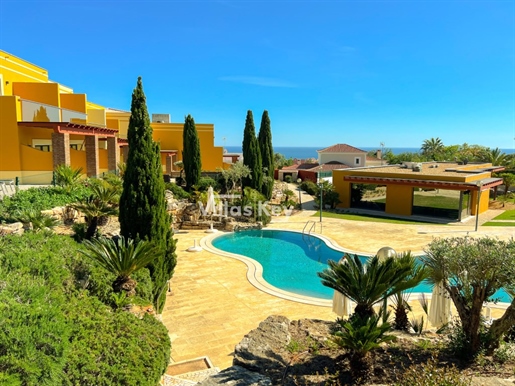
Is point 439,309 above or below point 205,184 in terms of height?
below

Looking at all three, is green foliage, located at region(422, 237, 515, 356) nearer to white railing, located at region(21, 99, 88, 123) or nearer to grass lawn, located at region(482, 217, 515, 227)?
grass lawn, located at region(482, 217, 515, 227)

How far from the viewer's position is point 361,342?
523cm

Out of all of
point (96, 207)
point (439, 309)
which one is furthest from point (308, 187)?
point (439, 309)

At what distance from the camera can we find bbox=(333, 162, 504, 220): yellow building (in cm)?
2561

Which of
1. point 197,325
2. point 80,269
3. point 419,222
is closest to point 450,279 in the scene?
point 197,325

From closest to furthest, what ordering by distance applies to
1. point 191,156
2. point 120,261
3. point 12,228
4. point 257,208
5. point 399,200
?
point 120,261
point 12,228
point 257,208
point 191,156
point 399,200

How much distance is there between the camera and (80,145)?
28.4 m

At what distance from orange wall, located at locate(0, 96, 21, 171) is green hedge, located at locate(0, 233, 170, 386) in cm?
1550

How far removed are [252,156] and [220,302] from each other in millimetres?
19811

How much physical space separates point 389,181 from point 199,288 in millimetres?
21037

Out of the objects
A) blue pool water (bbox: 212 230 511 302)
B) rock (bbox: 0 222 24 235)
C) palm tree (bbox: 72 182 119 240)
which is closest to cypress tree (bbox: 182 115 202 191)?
blue pool water (bbox: 212 230 511 302)

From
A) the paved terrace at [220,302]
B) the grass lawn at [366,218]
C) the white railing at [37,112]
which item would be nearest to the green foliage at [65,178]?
the white railing at [37,112]

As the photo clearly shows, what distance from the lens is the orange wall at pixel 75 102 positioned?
26.3 meters

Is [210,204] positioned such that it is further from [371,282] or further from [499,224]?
[499,224]
